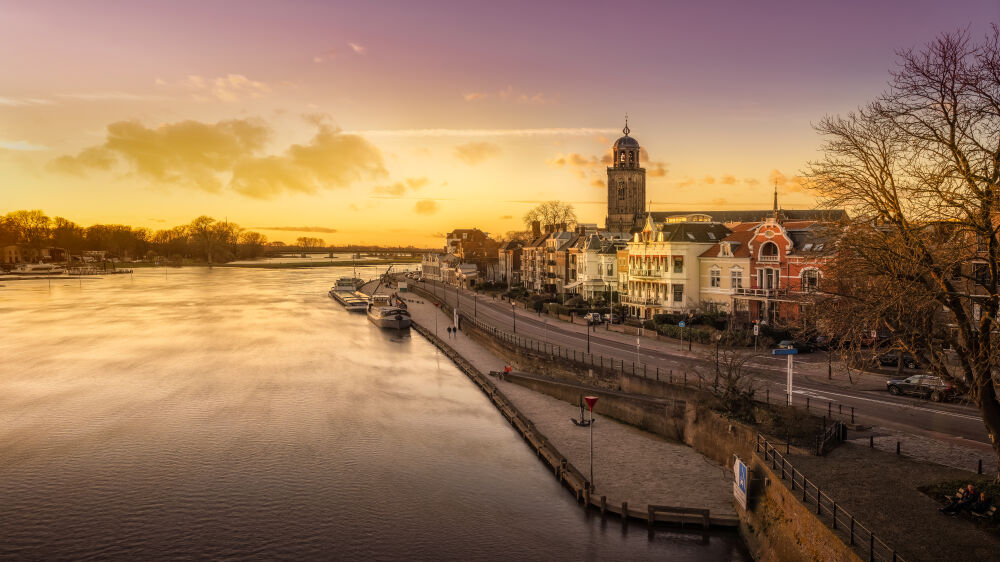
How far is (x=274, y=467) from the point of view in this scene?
3194 cm

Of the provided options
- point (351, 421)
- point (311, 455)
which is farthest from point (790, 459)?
point (351, 421)

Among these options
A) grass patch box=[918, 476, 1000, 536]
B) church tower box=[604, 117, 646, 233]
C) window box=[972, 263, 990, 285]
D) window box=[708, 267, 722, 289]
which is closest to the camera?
grass patch box=[918, 476, 1000, 536]

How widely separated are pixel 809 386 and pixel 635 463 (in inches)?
514

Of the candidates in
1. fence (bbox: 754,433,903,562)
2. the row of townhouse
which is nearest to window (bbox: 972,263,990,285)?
fence (bbox: 754,433,903,562)

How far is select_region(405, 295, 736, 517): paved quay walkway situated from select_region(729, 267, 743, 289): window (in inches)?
1014

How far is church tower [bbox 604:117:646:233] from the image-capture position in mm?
124312

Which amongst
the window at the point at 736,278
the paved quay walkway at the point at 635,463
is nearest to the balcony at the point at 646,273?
the window at the point at 736,278

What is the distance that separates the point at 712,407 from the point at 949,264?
14.9m

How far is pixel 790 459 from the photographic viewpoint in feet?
73.6

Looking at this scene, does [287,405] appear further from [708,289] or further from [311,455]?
[708,289]

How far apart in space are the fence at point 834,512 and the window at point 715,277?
4038 cm

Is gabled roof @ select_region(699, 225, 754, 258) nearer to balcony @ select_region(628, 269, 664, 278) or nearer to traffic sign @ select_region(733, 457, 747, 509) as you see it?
balcony @ select_region(628, 269, 664, 278)

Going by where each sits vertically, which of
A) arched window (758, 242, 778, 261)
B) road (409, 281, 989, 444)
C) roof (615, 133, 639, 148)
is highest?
roof (615, 133, 639, 148)

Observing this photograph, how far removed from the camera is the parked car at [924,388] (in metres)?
31.5
